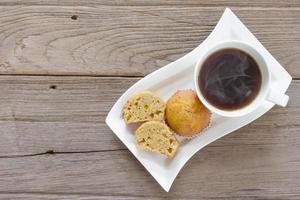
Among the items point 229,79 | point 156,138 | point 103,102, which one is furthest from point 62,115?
point 229,79

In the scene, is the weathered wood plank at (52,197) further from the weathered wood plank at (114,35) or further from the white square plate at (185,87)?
the weathered wood plank at (114,35)

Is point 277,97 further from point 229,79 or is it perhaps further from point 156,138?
point 156,138

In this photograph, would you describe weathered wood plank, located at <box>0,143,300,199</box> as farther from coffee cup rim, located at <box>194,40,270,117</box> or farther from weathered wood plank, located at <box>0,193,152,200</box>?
coffee cup rim, located at <box>194,40,270,117</box>

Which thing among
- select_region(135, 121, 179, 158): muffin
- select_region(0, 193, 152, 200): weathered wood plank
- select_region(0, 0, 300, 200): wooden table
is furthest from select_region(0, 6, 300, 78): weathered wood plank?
select_region(0, 193, 152, 200): weathered wood plank

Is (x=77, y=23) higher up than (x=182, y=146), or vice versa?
(x=77, y=23)

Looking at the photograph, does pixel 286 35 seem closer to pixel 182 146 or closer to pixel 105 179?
pixel 182 146

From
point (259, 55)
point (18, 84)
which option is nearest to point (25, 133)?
point (18, 84)
